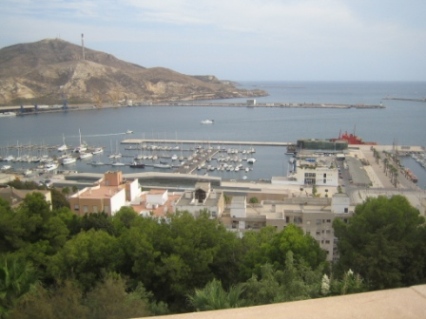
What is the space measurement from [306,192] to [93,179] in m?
7.91

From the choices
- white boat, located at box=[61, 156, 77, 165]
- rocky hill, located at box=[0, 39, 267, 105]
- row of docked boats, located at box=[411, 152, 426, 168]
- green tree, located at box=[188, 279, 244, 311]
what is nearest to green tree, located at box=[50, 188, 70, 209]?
green tree, located at box=[188, 279, 244, 311]

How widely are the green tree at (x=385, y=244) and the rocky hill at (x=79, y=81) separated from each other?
47387 millimetres

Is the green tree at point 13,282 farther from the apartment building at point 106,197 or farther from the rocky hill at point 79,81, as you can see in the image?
the rocky hill at point 79,81

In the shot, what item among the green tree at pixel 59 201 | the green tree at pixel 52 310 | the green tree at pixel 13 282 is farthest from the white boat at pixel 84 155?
the green tree at pixel 52 310

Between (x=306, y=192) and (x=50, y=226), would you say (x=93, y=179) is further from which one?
(x=50, y=226)

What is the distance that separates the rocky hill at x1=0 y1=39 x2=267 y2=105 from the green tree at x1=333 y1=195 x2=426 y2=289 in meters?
47.4

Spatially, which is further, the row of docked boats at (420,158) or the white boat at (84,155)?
the white boat at (84,155)

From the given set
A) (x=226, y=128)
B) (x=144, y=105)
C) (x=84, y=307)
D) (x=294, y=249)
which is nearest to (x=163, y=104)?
(x=144, y=105)

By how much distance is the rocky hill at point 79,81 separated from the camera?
49500mm

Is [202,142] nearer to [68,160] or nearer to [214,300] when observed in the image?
[68,160]

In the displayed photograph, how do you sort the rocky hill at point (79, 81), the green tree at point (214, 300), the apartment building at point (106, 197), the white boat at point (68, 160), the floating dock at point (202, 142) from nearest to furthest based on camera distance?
the green tree at point (214, 300)
the apartment building at point (106, 197)
the white boat at point (68, 160)
the floating dock at point (202, 142)
the rocky hill at point (79, 81)

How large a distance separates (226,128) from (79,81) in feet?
92.0

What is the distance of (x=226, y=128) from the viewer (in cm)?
3238

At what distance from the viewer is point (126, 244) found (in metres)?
4.12
